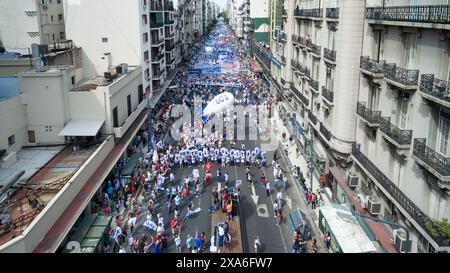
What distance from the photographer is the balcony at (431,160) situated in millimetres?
15836

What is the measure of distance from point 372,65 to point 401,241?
10.2 meters

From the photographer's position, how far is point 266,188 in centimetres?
3344

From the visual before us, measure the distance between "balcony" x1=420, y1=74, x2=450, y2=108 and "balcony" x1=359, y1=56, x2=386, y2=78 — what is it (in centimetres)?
526

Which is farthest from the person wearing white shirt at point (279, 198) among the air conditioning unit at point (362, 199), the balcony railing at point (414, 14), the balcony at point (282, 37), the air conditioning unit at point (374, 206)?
the balcony at point (282, 37)

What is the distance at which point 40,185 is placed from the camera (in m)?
24.6

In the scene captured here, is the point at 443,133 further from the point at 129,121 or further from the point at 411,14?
the point at 129,121

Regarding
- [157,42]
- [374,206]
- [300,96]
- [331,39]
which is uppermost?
[331,39]

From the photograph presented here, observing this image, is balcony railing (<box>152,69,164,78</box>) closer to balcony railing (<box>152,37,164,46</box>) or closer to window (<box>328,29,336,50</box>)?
balcony railing (<box>152,37,164,46</box>)

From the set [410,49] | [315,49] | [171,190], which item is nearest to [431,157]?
[410,49]

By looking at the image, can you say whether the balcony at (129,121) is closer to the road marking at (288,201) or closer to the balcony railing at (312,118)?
the road marking at (288,201)

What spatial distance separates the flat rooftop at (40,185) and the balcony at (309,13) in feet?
68.8

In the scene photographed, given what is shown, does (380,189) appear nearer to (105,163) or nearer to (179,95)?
(105,163)
